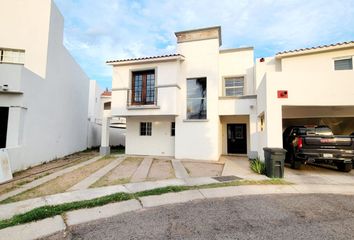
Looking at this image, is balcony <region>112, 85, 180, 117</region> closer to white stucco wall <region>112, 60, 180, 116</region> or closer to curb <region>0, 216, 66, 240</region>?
white stucco wall <region>112, 60, 180, 116</region>

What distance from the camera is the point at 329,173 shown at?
8.12m

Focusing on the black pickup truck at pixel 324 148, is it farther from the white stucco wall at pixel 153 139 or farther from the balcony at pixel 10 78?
the balcony at pixel 10 78

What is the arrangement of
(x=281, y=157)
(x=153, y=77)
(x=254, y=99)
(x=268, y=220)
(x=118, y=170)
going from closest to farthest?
1. (x=268, y=220)
2. (x=281, y=157)
3. (x=118, y=170)
4. (x=254, y=99)
5. (x=153, y=77)

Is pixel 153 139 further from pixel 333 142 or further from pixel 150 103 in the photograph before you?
pixel 333 142

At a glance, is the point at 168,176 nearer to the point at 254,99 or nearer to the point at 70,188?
the point at 70,188

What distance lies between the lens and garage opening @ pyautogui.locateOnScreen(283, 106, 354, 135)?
1021cm

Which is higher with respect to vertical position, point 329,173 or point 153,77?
point 153,77

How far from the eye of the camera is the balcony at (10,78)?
855 cm

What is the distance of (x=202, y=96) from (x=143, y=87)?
390cm

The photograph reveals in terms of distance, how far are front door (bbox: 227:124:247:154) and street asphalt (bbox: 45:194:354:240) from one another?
29.2ft

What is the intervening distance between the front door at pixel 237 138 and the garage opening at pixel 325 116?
2.77 metres

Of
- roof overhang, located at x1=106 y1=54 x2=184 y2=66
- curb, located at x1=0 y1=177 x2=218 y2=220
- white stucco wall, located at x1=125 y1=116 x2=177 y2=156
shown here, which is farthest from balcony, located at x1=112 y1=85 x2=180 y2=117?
curb, located at x1=0 y1=177 x2=218 y2=220

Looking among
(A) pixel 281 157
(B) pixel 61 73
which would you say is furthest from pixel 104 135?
(A) pixel 281 157

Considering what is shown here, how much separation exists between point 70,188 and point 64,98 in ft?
30.2
